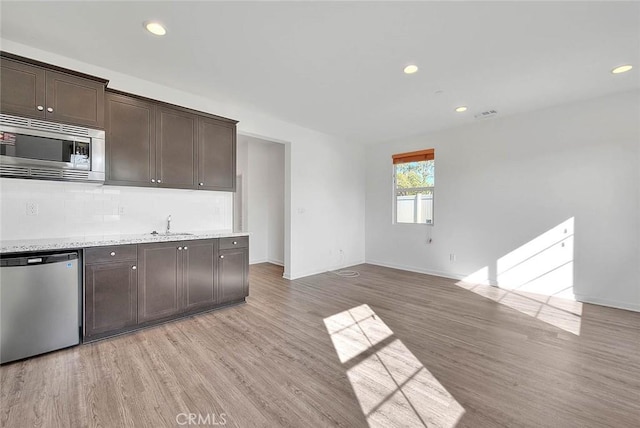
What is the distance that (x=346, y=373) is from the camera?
A: 2.06 meters

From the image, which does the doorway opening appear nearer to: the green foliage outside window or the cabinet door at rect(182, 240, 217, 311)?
the green foliage outside window

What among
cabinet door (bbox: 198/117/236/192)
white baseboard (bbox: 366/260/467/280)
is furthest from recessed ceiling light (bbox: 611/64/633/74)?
cabinet door (bbox: 198/117/236/192)

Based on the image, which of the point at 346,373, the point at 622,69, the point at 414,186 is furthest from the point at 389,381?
the point at 414,186

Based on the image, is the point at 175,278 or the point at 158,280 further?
the point at 175,278

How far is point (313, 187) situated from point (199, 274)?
272 centimetres

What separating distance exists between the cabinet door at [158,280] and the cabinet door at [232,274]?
48cm

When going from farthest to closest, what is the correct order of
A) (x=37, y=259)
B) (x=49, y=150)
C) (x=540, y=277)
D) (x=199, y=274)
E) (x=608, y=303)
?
(x=540, y=277), (x=608, y=303), (x=199, y=274), (x=49, y=150), (x=37, y=259)

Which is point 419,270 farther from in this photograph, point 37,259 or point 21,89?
point 21,89

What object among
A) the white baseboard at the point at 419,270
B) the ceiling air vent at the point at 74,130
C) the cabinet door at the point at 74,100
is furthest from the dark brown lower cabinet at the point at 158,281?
the white baseboard at the point at 419,270

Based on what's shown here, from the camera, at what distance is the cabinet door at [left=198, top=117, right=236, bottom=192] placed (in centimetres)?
341

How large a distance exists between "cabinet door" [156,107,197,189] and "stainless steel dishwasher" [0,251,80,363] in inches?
46.3

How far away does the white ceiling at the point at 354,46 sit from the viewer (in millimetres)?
2035

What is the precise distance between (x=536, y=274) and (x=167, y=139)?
5308 millimetres

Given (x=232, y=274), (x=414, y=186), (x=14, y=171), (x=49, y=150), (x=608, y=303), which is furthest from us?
(x=414, y=186)
